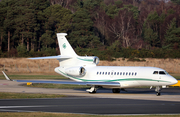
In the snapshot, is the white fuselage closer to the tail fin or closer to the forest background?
the tail fin

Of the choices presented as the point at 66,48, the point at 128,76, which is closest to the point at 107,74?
the point at 128,76

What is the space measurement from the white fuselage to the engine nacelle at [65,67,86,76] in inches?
17.3

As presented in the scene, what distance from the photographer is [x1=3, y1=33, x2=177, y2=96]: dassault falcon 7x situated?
25.5 metres

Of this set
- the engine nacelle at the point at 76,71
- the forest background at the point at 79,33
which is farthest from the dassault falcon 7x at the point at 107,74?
the forest background at the point at 79,33

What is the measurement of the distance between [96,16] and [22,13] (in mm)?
30691

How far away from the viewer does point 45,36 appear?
77188mm

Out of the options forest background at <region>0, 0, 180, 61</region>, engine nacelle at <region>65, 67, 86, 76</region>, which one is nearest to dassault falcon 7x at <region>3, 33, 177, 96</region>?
engine nacelle at <region>65, 67, 86, 76</region>

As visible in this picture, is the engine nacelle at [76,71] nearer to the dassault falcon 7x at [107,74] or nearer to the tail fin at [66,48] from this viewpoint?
the dassault falcon 7x at [107,74]

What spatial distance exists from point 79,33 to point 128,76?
55.0m

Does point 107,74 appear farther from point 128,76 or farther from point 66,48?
point 66,48

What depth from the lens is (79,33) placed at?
80312 mm

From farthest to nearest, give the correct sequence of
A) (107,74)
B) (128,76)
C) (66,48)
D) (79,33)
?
1. (79,33)
2. (66,48)
3. (107,74)
4. (128,76)

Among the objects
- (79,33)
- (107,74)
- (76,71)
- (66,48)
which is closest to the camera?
(107,74)

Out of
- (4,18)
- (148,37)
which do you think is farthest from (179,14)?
(4,18)
